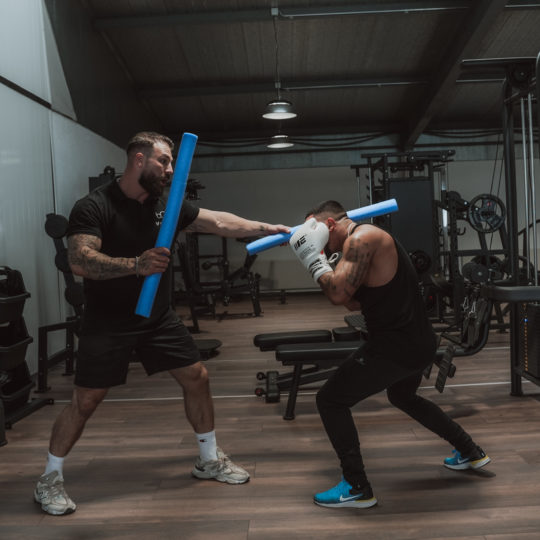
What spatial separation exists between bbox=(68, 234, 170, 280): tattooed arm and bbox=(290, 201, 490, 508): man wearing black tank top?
0.54 metres

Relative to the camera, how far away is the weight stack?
3090 mm

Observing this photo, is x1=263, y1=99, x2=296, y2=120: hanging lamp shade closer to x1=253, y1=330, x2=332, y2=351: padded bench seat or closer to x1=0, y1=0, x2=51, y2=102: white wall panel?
x1=0, y1=0, x2=51, y2=102: white wall panel

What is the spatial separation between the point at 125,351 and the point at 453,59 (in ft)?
23.1

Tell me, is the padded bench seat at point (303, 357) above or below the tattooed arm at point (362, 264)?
below

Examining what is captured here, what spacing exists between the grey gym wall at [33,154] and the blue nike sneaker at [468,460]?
11.0ft

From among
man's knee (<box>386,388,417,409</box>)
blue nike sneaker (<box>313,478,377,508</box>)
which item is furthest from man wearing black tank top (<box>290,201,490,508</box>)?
man's knee (<box>386,388,417,409</box>)

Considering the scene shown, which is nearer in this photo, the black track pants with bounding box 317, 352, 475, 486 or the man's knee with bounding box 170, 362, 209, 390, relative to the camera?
the black track pants with bounding box 317, 352, 475, 486

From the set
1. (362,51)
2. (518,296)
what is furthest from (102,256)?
(362,51)

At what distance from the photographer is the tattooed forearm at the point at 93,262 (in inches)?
78.6

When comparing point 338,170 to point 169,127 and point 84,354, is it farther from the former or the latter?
point 84,354

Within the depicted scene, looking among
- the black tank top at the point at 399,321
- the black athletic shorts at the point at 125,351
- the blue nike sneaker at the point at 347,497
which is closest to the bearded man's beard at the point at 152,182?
the black athletic shorts at the point at 125,351

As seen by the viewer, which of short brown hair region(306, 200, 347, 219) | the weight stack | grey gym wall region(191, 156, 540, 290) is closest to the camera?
short brown hair region(306, 200, 347, 219)

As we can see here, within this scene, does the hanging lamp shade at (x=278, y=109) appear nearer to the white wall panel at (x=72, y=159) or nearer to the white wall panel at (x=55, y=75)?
the white wall panel at (x=72, y=159)

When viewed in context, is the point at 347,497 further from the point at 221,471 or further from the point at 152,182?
the point at 152,182
